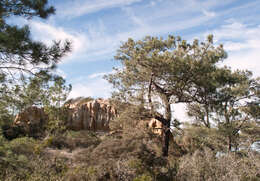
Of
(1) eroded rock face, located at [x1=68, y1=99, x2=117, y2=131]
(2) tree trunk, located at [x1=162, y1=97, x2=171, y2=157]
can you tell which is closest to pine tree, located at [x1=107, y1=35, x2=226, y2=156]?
(2) tree trunk, located at [x1=162, y1=97, x2=171, y2=157]

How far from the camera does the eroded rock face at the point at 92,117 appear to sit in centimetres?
1761

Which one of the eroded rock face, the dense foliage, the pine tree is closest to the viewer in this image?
the dense foliage

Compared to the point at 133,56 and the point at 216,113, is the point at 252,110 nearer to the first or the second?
the point at 216,113

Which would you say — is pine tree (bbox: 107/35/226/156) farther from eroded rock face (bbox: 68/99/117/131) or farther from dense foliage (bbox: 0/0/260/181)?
eroded rock face (bbox: 68/99/117/131)

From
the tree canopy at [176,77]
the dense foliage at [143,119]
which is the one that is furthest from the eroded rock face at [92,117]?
the tree canopy at [176,77]

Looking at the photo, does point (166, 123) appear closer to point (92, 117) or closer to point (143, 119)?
point (143, 119)

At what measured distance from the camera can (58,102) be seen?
15914 millimetres

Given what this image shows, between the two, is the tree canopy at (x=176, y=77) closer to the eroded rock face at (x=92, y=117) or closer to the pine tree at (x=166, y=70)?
the pine tree at (x=166, y=70)

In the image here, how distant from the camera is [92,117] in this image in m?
17.9

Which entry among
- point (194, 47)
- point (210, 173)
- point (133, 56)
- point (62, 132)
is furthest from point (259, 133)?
point (62, 132)

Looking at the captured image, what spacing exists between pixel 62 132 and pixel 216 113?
10.2 metres

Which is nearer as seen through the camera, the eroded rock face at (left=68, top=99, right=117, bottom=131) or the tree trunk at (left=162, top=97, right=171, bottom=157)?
the tree trunk at (left=162, top=97, right=171, bottom=157)

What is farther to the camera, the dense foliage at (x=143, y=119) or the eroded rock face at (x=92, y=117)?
the eroded rock face at (x=92, y=117)

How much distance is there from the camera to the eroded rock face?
17.6m
